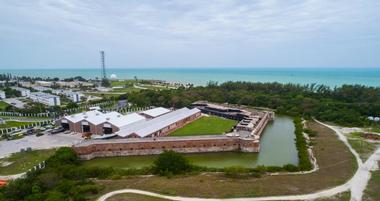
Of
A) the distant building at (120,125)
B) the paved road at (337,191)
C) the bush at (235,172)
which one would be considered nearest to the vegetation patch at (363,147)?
the paved road at (337,191)

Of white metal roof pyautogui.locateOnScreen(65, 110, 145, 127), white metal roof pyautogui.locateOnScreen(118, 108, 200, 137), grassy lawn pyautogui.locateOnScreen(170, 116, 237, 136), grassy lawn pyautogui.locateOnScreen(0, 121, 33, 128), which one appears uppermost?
white metal roof pyautogui.locateOnScreen(65, 110, 145, 127)

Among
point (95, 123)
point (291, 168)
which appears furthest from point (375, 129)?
point (95, 123)

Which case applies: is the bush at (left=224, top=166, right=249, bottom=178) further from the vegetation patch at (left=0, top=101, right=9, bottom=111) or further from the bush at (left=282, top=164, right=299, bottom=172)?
the vegetation patch at (left=0, top=101, right=9, bottom=111)

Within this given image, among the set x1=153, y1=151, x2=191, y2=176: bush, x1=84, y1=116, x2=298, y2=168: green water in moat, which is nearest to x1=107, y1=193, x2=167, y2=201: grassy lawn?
x1=153, y1=151, x2=191, y2=176: bush

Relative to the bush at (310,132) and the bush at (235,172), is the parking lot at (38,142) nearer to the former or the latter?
the bush at (235,172)

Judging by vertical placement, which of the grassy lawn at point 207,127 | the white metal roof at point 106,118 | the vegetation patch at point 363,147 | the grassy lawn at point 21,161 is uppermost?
the white metal roof at point 106,118

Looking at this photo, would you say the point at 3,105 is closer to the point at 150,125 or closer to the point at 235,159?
A: the point at 150,125

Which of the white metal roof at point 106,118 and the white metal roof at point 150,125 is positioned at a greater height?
the white metal roof at point 106,118

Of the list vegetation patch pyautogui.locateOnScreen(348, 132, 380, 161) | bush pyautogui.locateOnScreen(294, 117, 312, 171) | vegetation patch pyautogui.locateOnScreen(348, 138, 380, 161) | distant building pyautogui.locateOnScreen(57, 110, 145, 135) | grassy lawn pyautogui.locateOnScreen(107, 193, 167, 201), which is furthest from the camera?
distant building pyautogui.locateOnScreen(57, 110, 145, 135)
